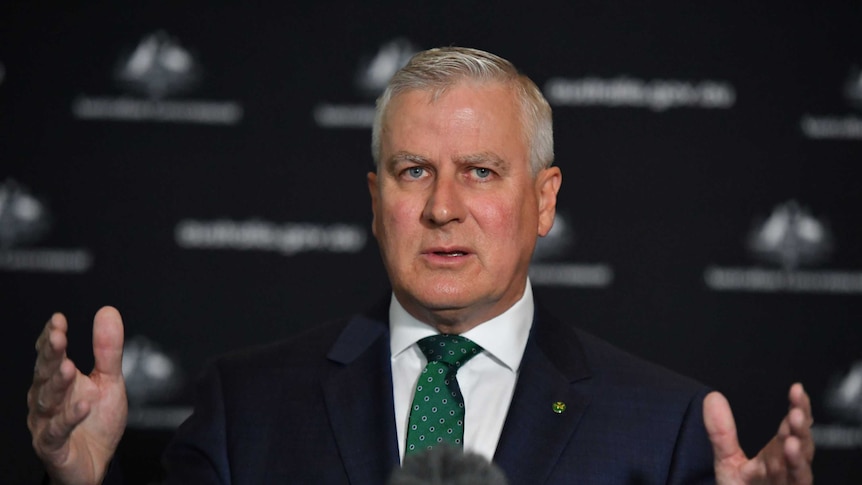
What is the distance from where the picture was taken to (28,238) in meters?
3.83

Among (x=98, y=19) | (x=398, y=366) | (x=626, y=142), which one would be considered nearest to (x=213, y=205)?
(x=98, y=19)

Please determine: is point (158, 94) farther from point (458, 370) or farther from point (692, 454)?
point (692, 454)

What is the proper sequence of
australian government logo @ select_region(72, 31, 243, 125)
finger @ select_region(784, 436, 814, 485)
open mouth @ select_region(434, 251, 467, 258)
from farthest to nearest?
australian government logo @ select_region(72, 31, 243, 125) < open mouth @ select_region(434, 251, 467, 258) < finger @ select_region(784, 436, 814, 485)

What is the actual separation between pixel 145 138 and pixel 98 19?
42 centimetres

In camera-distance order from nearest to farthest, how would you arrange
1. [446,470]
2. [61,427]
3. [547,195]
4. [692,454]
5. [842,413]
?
1. [446,470]
2. [61,427]
3. [692,454]
4. [547,195]
5. [842,413]

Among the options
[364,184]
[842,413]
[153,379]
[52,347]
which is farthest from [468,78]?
[842,413]

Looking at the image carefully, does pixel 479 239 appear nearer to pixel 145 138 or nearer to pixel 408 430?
pixel 408 430

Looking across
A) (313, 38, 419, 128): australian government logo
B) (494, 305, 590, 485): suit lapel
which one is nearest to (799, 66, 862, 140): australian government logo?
(313, 38, 419, 128): australian government logo

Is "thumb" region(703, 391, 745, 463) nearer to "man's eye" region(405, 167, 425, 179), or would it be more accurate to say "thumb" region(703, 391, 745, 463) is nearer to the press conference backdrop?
"man's eye" region(405, 167, 425, 179)

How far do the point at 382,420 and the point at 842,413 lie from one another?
2.08 m

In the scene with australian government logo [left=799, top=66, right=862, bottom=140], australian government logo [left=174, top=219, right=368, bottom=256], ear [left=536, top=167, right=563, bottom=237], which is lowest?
australian government logo [left=174, top=219, right=368, bottom=256]

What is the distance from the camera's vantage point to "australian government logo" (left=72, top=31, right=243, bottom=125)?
385 centimetres

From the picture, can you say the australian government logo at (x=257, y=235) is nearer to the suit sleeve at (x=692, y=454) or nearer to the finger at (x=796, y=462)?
the suit sleeve at (x=692, y=454)

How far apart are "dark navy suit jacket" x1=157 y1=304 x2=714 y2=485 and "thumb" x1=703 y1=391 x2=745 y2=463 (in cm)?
36
